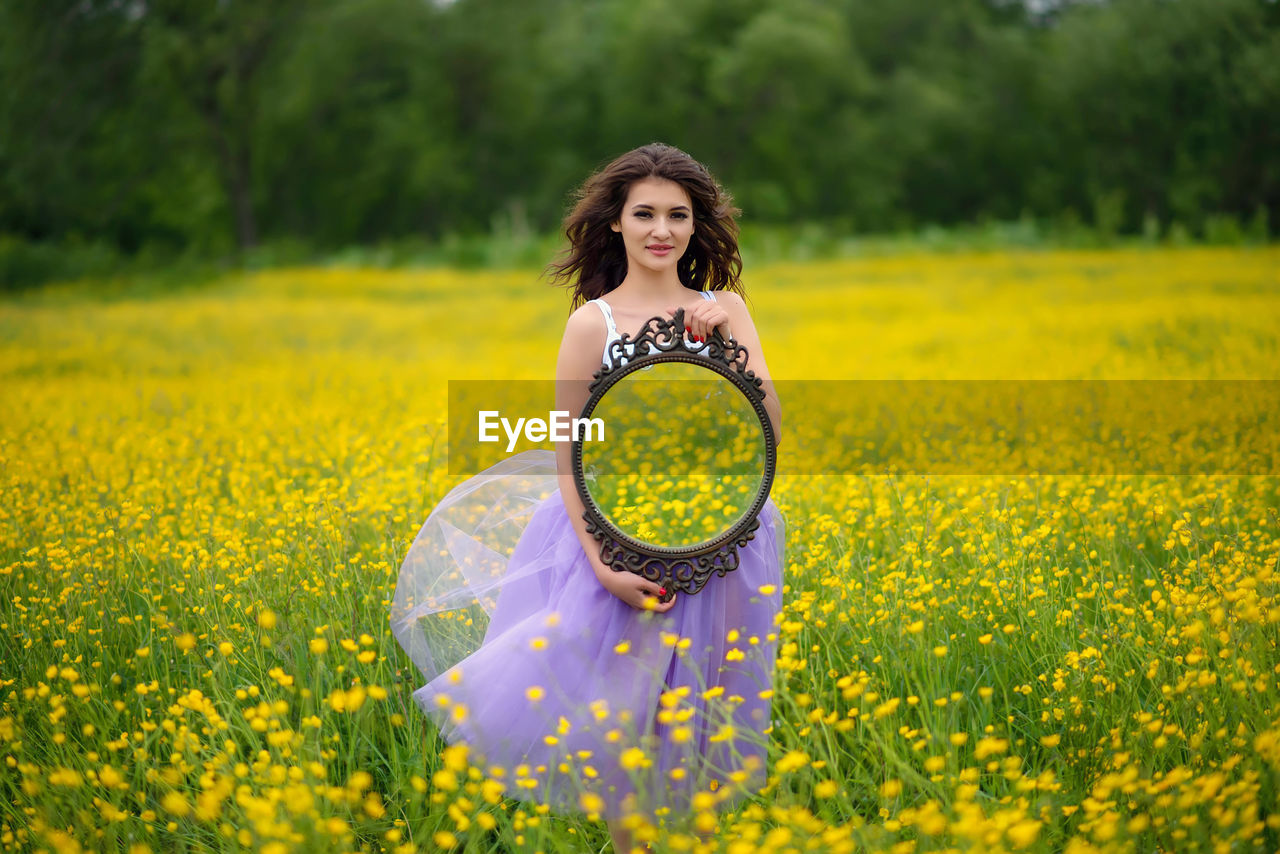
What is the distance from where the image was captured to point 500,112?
35.3 meters

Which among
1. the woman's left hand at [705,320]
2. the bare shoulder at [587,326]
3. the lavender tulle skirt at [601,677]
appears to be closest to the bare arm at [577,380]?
the bare shoulder at [587,326]

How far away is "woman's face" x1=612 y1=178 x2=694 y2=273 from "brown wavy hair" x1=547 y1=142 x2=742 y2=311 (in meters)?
0.04

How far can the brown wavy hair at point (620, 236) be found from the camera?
268 cm

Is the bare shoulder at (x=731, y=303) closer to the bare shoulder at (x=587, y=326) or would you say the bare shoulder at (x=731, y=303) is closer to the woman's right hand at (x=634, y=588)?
the bare shoulder at (x=587, y=326)

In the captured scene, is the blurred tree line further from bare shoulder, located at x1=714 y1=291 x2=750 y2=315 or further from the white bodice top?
the white bodice top

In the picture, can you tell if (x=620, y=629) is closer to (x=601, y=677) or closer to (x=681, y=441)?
(x=601, y=677)

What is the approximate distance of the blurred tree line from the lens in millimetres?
28734

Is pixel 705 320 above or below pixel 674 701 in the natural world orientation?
above

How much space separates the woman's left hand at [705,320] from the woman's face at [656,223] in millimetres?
262

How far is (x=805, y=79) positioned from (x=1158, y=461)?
105 ft

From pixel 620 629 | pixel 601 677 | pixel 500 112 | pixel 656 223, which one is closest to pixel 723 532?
pixel 620 629

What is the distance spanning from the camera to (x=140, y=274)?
27.1 metres

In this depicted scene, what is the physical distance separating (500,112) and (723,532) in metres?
35.2

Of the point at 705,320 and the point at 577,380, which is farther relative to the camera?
the point at 577,380
